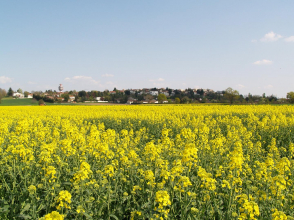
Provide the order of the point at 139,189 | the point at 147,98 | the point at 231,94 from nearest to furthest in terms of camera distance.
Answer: the point at 139,189 < the point at 231,94 < the point at 147,98

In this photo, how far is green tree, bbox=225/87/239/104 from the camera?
55294 mm

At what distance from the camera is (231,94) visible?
5662cm

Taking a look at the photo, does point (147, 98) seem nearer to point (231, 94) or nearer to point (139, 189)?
point (231, 94)

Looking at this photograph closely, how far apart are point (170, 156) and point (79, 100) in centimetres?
7574

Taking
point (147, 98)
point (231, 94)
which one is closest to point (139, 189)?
point (231, 94)

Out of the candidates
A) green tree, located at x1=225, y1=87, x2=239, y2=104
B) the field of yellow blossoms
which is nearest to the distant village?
green tree, located at x1=225, y1=87, x2=239, y2=104

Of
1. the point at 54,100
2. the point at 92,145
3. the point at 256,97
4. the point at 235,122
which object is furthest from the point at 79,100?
the point at 92,145

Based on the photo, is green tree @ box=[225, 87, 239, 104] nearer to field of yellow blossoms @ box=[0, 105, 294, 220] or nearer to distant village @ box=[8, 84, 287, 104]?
distant village @ box=[8, 84, 287, 104]

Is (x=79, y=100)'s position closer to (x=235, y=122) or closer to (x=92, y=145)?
(x=235, y=122)

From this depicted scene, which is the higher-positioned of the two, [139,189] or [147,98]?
[147,98]

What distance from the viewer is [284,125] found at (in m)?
12.1

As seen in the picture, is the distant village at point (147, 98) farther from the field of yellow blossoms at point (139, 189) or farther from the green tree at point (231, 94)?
the field of yellow blossoms at point (139, 189)

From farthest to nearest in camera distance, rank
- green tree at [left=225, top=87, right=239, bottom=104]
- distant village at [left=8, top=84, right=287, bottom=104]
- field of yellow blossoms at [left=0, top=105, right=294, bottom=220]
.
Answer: distant village at [left=8, top=84, right=287, bottom=104] → green tree at [left=225, top=87, right=239, bottom=104] → field of yellow blossoms at [left=0, top=105, right=294, bottom=220]

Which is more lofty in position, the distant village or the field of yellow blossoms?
the distant village
